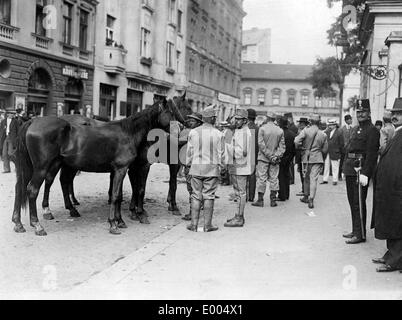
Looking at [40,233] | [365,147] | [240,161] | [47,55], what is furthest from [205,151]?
[47,55]

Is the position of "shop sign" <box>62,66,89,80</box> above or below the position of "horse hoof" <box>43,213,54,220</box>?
above

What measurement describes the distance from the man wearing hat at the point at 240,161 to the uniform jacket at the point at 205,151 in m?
0.71

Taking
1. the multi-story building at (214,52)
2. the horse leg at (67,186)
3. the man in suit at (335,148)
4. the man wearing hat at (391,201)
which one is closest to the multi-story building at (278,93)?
the multi-story building at (214,52)

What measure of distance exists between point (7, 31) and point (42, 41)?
2601 mm

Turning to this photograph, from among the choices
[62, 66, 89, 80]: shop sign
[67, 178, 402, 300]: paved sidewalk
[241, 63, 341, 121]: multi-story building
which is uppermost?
[241, 63, 341, 121]: multi-story building

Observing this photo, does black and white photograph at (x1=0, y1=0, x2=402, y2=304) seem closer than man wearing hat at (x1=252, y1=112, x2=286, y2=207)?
Yes

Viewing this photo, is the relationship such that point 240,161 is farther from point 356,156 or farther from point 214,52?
point 214,52

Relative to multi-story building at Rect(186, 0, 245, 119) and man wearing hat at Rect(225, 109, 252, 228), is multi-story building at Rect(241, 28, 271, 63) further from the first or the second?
man wearing hat at Rect(225, 109, 252, 228)

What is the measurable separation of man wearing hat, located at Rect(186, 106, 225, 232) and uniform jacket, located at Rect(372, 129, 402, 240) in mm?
2654

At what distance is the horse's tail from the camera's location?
7.14 meters

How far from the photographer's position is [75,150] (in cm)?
736

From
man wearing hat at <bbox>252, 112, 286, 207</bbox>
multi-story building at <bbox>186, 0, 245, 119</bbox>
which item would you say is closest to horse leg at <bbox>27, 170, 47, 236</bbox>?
man wearing hat at <bbox>252, 112, 286, 207</bbox>

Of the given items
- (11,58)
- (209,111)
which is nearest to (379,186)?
(209,111)

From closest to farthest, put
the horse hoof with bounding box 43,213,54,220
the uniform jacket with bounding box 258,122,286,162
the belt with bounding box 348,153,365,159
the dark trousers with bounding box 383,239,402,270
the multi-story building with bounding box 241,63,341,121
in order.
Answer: the dark trousers with bounding box 383,239,402,270 < the belt with bounding box 348,153,365,159 < the horse hoof with bounding box 43,213,54,220 < the uniform jacket with bounding box 258,122,286,162 < the multi-story building with bounding box 241,63,341,121
